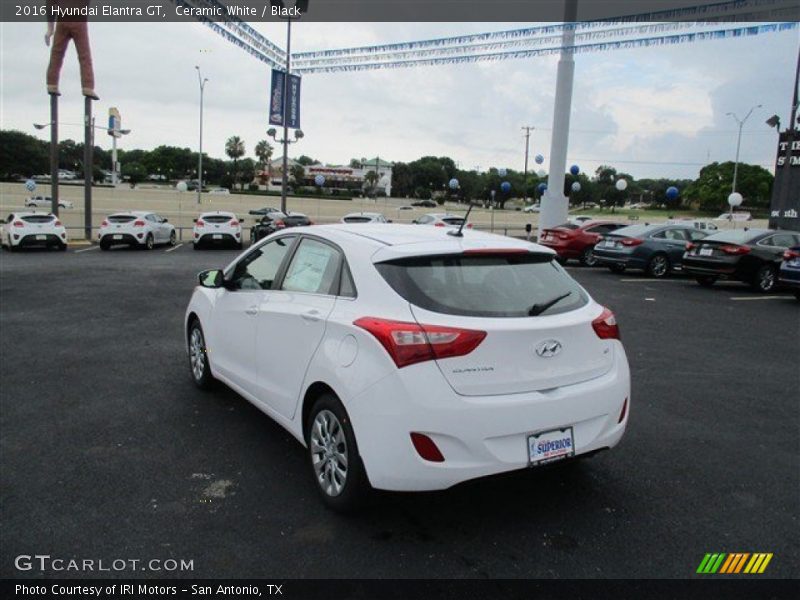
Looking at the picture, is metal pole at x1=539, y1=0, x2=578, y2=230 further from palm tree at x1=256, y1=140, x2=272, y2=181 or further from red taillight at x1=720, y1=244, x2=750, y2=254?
palm tree at x1=256, y1=140, x2=272, y2=181

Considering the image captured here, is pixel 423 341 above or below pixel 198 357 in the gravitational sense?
above

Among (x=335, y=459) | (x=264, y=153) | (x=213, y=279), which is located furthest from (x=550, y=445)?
(x=264, y=153)

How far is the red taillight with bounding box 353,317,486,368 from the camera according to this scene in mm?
3133

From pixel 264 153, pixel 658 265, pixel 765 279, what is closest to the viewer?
pixel 765 279

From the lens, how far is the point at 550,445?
334cm

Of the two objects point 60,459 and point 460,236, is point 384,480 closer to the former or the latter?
point 460,236

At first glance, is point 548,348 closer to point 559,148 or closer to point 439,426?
point 439,426

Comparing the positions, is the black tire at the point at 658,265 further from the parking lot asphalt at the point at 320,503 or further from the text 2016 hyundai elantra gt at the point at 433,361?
the text 2016 hyundai elantra gt at the point at 433,361

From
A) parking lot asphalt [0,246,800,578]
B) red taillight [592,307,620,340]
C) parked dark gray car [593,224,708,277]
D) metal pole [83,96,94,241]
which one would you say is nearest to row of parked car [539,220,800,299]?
parked dark gray car [593,224,708,277]

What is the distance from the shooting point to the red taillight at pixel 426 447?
10.2 ft

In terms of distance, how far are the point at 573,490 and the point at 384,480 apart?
1.40 metres

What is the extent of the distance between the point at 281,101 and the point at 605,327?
28388 millimetres

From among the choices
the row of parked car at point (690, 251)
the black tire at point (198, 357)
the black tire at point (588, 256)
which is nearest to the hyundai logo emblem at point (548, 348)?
the black tire at point (198, 357)

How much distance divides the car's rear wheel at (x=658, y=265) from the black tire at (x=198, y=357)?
14.4 metres
